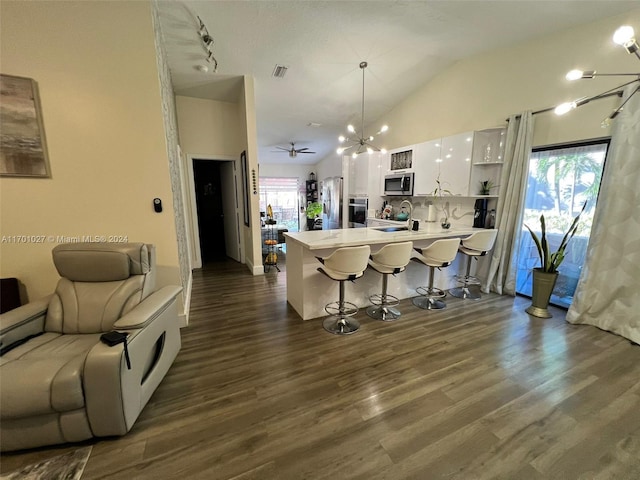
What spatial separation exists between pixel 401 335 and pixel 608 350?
6.36 feet

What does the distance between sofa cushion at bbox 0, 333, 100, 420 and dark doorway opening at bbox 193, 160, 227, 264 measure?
461 centimetres

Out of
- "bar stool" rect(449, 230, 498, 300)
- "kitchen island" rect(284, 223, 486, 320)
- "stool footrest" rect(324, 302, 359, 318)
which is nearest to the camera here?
"kitchen island" rect(284, 223, 486, 320)

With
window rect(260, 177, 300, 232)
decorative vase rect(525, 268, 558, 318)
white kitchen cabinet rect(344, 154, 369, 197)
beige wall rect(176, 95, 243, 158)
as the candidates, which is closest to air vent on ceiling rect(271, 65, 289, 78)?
beige wall rect(176, 95, 243, 158)

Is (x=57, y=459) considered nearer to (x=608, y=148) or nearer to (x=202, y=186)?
(x=608, y=148)

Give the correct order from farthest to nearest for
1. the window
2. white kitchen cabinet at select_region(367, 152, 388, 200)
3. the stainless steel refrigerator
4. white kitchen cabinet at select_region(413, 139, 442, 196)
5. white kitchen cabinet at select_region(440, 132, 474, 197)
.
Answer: the window → the stainless steel refrigerator → white kitchen cabinet at select_region(367, 152, 388, 200) → white kitchen cabinet at select_region(413, 139, 442, 196) → white kitchen cabinet at select_region(440, 132, 474, 197)

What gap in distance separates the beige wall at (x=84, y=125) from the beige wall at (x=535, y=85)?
14.2 ft

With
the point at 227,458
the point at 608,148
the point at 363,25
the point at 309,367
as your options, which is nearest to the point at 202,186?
the point at 363,25

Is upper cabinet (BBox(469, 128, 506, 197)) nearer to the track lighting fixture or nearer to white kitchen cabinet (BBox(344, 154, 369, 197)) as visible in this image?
white kitchen cabinet (BBox(344, 154, 369, 197))

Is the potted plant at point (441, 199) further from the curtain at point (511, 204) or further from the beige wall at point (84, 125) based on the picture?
the beige wall at point (84, 125)

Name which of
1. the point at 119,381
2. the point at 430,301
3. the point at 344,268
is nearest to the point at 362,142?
the point at 344,268

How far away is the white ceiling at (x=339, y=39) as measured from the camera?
280cm

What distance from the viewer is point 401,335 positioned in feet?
8.82

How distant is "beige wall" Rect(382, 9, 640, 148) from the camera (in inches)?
107

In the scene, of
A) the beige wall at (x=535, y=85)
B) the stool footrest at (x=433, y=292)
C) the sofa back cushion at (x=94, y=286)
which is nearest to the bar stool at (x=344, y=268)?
the stool footrest at (x=433, y=292)
